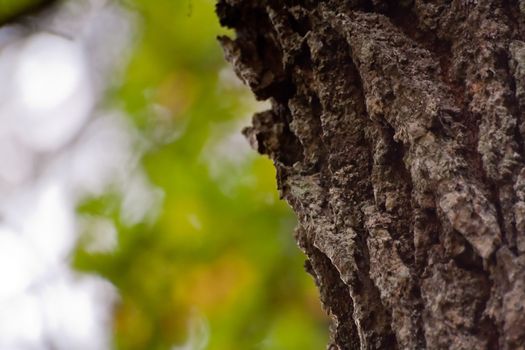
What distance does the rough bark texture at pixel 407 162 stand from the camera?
579mm

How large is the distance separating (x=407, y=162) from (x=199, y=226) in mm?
1640

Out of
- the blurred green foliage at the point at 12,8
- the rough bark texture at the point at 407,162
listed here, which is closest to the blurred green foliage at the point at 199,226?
the blurred green foliage at the point at 12,8

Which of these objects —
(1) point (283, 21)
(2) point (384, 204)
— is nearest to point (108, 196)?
(1) point (283, 21)

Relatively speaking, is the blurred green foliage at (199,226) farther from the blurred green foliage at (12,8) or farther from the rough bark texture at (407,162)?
the rough bark texture at (407,162)

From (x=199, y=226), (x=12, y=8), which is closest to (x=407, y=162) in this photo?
(x=12, y=8)

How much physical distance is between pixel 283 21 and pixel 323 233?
31 centimetres

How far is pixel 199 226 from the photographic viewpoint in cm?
227

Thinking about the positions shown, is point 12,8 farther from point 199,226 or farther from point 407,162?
point 407,162

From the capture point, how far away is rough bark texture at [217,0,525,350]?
1.90 feet

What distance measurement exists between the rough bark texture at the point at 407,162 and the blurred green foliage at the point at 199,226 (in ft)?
4.27

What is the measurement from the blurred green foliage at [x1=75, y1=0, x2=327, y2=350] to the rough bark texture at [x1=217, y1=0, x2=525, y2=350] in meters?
1.30

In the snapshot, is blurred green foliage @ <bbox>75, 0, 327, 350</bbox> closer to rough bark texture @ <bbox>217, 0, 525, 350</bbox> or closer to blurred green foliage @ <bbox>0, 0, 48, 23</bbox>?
blurred green foliage @ <bbox>0, 0, 48, 23</bbox>

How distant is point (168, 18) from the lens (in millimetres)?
2156

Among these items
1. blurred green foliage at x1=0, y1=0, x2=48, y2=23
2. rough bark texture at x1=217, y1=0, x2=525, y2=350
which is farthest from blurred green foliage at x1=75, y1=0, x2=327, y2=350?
rough bark texture at x1=217, y1=0, x2=525, y2=350
